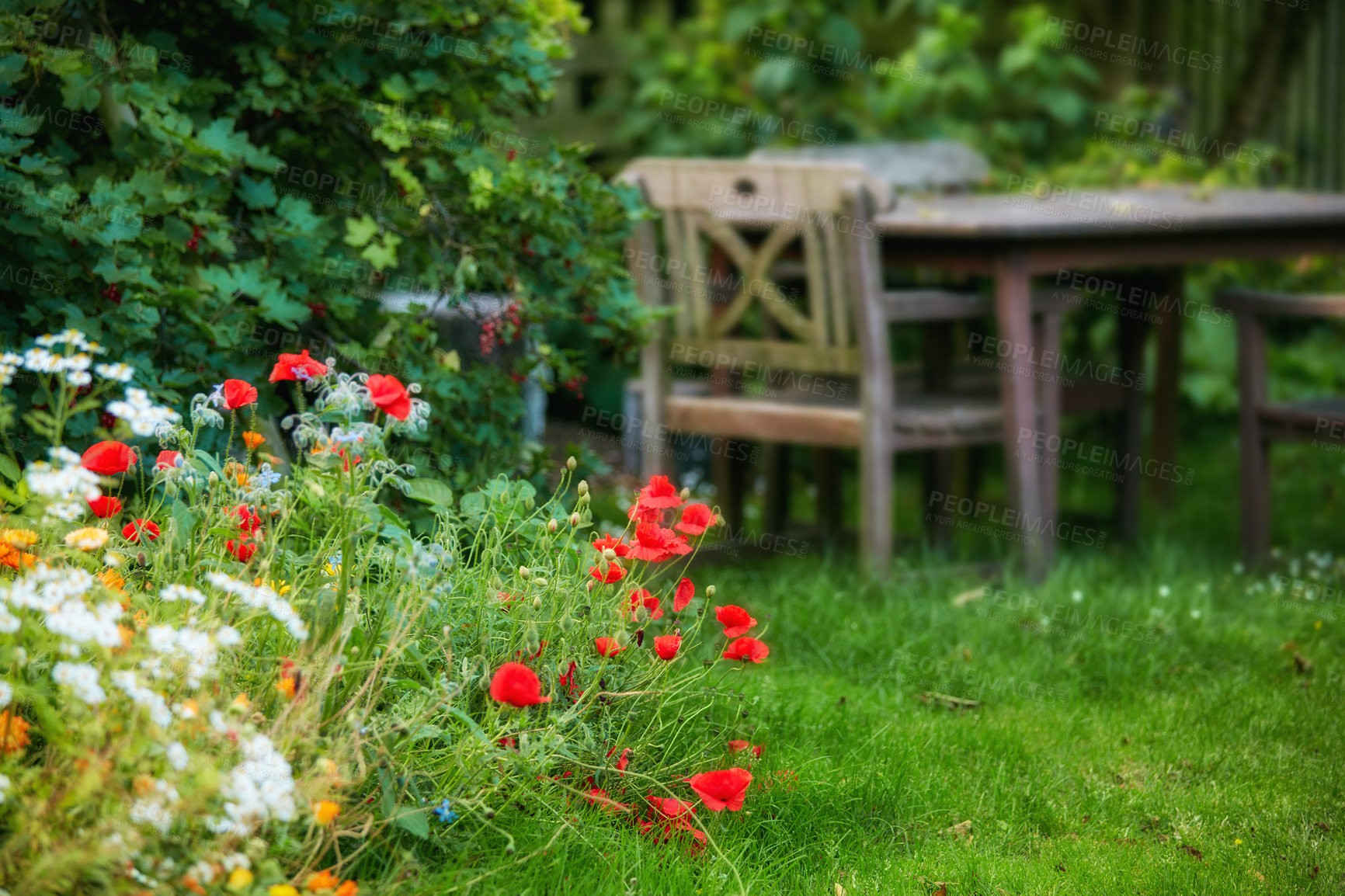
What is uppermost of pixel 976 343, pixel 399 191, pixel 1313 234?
pixel 399 191

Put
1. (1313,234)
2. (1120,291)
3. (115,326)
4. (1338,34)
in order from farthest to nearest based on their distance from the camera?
(1338,34), (1120,291), (1313,234), (115,326)

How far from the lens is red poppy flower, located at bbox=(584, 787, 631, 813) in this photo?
72.0 inches

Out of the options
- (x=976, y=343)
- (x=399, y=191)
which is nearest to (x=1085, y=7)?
(x=976, y=343)

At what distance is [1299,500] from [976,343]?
131 centimetres

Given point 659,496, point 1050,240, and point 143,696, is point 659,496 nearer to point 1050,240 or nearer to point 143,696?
point 143,696

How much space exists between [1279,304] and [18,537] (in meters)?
3.22

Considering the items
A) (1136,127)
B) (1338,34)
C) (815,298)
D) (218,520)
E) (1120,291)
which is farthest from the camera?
(1338,34)

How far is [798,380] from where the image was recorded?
4.23 metres

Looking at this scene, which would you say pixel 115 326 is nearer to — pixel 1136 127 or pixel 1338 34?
pixel 1136 127

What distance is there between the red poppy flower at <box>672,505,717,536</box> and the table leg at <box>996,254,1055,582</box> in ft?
5.67

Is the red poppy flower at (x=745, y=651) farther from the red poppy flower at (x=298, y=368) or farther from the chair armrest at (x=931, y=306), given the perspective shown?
the chair armrest at (x=931, y=306)

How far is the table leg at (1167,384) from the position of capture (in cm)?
467

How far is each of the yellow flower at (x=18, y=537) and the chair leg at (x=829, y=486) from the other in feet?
9.48

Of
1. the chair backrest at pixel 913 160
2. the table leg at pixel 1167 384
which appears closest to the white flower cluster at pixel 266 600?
the chair backrest at pixel 913 160
